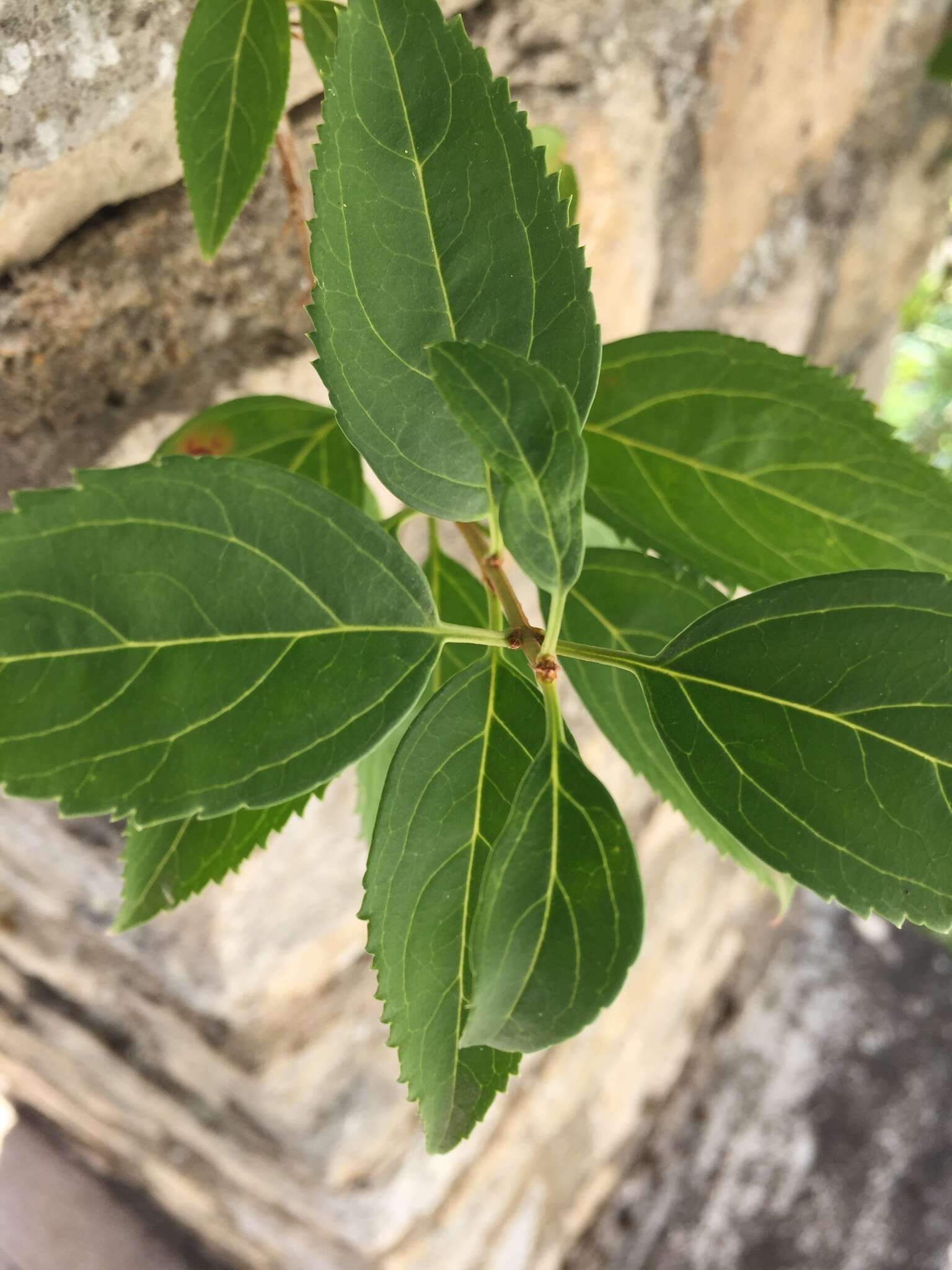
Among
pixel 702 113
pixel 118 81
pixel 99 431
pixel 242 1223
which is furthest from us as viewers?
pixel 242 1223

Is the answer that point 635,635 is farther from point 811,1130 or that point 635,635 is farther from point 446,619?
point 811,1130

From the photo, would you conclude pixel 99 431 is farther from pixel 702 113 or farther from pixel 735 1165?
pixel 735 1165

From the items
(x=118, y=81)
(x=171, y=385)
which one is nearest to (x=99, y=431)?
(x=171, y=385)

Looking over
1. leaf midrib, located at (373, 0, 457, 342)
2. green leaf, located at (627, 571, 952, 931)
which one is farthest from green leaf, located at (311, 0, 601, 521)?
green leaf, located at (627, 571, 952, 931)

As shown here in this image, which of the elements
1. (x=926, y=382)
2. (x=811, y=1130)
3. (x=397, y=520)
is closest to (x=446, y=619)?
(x=397, y=520)

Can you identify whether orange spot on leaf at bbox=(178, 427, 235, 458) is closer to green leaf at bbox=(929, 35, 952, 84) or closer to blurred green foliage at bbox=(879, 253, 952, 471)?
green leaf at bbox=(929, 35, 952, 84)

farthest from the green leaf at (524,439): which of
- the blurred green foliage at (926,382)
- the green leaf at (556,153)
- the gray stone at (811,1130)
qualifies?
the blurred green foliage at (926,382)

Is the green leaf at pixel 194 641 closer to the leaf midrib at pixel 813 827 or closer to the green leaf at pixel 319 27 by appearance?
the leaf midrib at pixel 813 827
